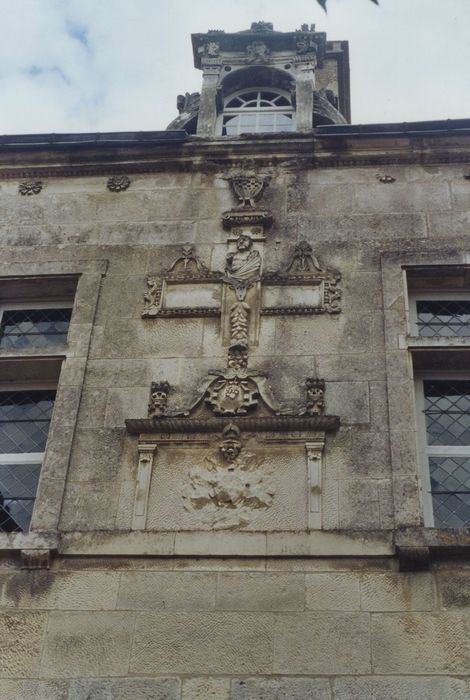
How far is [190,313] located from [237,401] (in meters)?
1.17

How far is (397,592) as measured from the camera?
743cm

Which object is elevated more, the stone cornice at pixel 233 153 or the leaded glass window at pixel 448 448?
the stone cornice at pixel 233 153

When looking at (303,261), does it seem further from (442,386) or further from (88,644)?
(88,644)

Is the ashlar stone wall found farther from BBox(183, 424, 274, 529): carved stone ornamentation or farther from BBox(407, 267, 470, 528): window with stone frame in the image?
BBox(407, 267, 470, 528): window with stone frame

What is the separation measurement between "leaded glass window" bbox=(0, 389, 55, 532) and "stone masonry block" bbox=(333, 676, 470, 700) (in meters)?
3.04

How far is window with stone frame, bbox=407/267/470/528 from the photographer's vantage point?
27.5ft

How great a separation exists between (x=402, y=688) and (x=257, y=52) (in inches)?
325

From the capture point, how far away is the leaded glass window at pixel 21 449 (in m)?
8.68

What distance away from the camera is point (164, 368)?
9.10 meters

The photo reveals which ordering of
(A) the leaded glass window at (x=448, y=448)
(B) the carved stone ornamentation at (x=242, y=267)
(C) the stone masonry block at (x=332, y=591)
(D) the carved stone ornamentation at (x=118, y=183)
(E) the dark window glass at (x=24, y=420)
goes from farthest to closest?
(D) the carved stone ornamentation at (x=118, y=183) < (B) the carved stone ornamentation at (x=242, y=267) < (E) the dark window glass at (x=24, y=420) < (A) the leaded glass window at (x=448, y=448) < (C) the stone masonry block at (x=332, y=591)

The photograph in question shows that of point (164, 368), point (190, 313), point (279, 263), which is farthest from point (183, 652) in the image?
point (279, 263)

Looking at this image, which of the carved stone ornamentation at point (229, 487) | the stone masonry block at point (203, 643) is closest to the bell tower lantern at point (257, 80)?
the carved stone ornamentation at point (229, 487)

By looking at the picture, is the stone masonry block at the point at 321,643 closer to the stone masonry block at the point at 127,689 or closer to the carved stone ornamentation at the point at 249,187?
the stone masonry block at the point at 127,689

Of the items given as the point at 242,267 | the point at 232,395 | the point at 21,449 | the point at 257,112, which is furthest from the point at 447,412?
the point at 257,112
